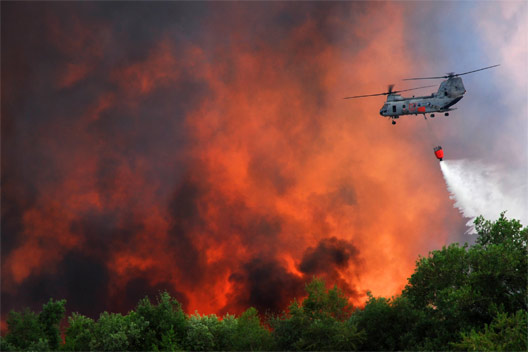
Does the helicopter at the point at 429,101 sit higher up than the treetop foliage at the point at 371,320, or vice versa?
the helicopter at the point at 429,101

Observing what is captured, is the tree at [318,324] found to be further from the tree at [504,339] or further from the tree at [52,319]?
the tree at [52,319]

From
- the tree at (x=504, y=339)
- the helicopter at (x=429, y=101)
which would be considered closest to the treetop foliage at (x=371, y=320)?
the tree at (x=504, y=339)

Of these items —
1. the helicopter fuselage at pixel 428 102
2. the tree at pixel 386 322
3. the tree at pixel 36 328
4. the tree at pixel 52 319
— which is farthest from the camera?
the helicopter fuselage at pixel 428 102

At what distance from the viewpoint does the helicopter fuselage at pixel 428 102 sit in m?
92.0

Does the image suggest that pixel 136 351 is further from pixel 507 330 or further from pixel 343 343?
pixel 507 330

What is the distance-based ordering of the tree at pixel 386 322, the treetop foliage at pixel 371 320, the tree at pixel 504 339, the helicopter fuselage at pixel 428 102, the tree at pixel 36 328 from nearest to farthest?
the tree at pixel 504 339, the treetop foliage at pixel 371 320, the tree at pixel 386 322, the tree at pixel 36 328, the helicopter fuselage at pixel 428 102

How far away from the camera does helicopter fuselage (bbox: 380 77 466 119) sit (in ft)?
302

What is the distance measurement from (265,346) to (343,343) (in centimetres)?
1265

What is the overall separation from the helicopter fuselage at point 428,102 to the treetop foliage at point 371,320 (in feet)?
77.6

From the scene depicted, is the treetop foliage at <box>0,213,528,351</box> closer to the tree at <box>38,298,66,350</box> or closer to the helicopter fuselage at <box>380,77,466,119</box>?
the tree at <box>38,298,66,350</box>

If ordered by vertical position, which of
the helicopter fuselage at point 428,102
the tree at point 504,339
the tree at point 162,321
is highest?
the helicopter fuselage at point 428,102

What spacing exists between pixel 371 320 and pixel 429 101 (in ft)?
142

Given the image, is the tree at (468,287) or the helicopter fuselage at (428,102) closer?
the tree at (468,287)

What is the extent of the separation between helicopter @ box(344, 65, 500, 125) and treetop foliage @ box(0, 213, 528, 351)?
23.6m
